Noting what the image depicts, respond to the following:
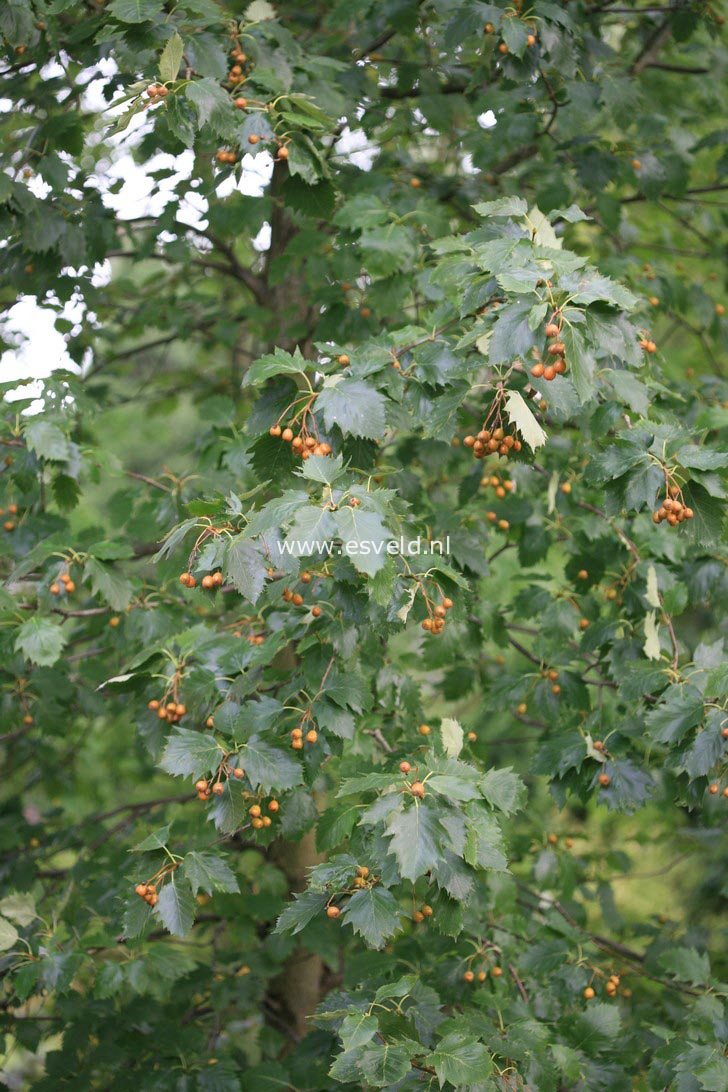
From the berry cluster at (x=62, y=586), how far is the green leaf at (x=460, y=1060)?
1.43 m

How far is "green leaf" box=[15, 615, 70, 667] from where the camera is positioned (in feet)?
8.59

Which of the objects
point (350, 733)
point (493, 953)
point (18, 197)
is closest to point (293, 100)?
point (18, 197)

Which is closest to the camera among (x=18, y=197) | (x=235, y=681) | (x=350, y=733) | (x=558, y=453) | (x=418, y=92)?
(x=350, y=733)

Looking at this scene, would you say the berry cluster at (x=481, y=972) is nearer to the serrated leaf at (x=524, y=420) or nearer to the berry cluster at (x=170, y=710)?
the berry cluster at (x=170, y=710)

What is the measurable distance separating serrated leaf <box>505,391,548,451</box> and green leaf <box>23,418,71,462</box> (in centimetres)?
126

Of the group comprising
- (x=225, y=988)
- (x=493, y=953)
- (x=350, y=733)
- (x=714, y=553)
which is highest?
(x=350, y=733)

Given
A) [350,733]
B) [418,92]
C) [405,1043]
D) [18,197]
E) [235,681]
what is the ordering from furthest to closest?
[418,92]
[18,197]
[235,681]
[350,733]
[405,1043]

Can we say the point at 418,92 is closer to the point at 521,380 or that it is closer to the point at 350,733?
the point at 521,380

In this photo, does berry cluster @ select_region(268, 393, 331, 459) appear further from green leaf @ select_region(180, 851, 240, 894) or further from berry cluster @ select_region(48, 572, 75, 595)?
green leaf @ select_region(180, 851, 240, 894)

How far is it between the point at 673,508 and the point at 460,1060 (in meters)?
1.20

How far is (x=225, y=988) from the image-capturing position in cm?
341

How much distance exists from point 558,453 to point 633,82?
1.30 meters

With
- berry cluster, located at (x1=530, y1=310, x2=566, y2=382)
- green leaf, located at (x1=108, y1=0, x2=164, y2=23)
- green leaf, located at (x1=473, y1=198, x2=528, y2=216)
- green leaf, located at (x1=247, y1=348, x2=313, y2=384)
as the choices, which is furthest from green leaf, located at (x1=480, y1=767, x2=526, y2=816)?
green leaf, located at (x1=108, y1=0, x2=164, y2=23)

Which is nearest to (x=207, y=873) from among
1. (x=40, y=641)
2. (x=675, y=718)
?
(x=40, y=641)
